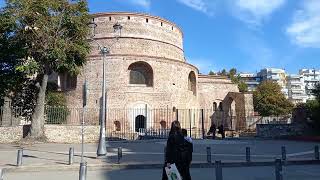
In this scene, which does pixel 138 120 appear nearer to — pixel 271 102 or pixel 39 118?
pixel 39 118

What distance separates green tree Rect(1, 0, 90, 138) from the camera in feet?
75.5

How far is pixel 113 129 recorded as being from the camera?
3628cm

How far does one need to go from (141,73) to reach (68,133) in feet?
53.5

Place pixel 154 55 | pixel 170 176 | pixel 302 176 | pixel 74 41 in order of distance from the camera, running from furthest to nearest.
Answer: pixel 154 55, pixel 74 41, pixel 302 176, pixel 170 176

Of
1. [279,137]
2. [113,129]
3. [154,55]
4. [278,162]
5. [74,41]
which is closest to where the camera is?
[278,162]

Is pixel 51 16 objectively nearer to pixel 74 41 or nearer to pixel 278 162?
pixel 74 41

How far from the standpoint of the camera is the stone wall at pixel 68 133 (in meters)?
25.2

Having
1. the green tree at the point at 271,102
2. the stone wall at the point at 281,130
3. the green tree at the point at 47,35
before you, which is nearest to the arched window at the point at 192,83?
the stone wall at the point at 281,130

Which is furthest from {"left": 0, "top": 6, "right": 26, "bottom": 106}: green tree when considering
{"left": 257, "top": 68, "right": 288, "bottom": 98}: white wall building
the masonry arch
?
{"left": 257, "top": 68, "right": 288, "bottom": 98}: white wall building

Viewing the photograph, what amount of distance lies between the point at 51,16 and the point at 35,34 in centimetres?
145

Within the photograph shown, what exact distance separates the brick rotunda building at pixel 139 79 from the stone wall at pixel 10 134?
320 inches

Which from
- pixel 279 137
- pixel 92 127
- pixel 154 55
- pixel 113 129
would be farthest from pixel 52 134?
pixel 154 55

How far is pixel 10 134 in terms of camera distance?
25594 mm

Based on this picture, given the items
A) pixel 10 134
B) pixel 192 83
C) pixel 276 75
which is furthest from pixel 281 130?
pixel 276 75
